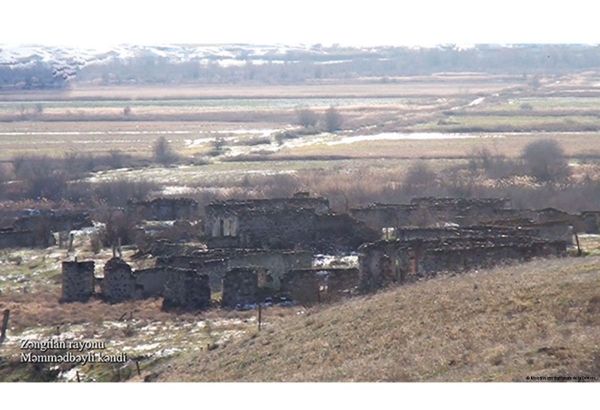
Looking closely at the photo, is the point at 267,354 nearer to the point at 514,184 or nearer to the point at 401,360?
the point at 401,360

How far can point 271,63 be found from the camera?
574 ft

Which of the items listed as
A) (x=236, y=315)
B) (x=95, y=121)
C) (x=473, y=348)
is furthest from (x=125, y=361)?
(x=95, y=121)

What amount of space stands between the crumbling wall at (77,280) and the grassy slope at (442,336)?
22.5ft

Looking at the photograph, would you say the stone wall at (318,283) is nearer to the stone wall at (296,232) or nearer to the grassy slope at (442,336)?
the grassy slope at (442,336)

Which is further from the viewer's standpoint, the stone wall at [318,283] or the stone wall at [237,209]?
the stone wall at [237,209]

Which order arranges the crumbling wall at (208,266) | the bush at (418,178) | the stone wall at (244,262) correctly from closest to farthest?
the crumbling wall at (208,266), the stone wall at (244,262), the bush at (418,178)

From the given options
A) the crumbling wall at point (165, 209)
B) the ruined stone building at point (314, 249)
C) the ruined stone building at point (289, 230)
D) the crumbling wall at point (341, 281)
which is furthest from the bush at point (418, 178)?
the crumbling wall at point (341, 281)

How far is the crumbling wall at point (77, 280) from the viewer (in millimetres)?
29609

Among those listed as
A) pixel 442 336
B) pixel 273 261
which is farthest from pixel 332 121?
pixel 442 336

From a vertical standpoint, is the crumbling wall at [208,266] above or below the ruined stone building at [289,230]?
above

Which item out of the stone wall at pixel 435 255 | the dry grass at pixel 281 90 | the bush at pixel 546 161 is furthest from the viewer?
the dry grass at pixel 281 90

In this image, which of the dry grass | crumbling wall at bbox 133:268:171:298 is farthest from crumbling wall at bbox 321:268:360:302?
the dry grass

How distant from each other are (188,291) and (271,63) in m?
148

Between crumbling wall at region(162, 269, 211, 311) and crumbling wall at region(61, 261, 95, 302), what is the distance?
1.94 m
